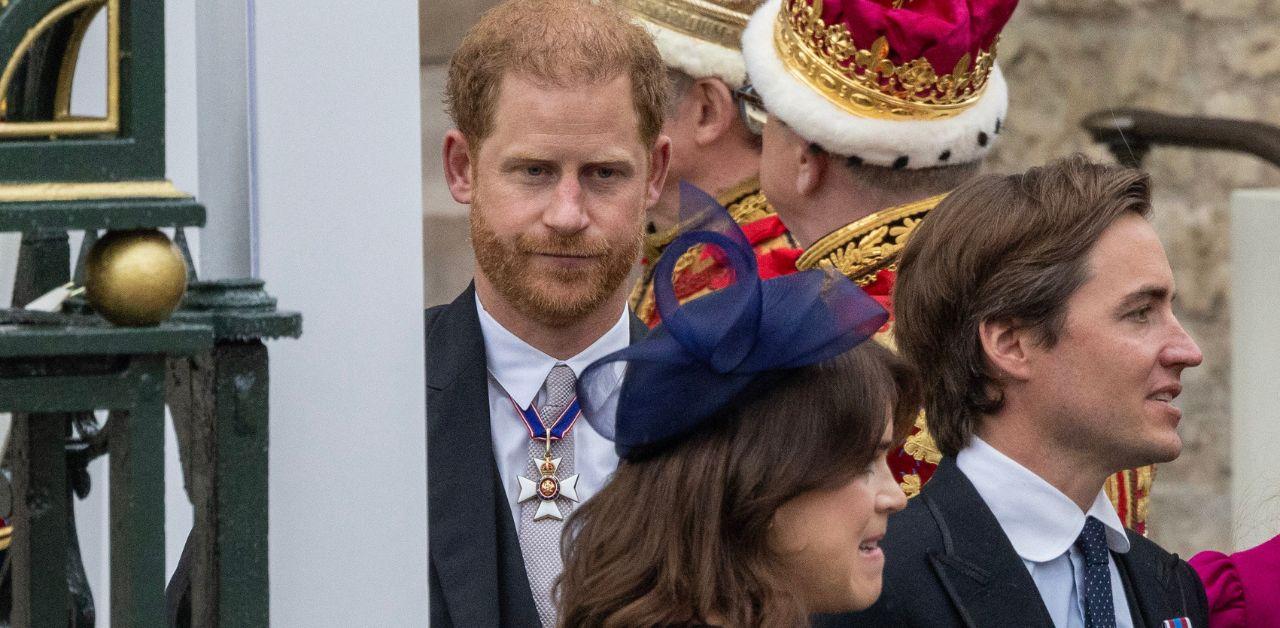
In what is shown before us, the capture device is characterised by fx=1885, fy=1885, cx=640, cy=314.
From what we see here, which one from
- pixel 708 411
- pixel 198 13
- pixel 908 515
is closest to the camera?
pixel 198 13

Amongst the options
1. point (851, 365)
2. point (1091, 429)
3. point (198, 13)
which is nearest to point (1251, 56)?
point (1091, 429)

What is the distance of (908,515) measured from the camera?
102 inches

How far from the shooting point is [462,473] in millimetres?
2533

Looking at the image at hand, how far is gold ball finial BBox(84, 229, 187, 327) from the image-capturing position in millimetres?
1231

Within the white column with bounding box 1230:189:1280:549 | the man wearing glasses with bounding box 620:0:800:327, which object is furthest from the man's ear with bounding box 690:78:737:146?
the white column with bounding box 1230:189:1280:549

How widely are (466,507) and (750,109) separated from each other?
76.4 inches

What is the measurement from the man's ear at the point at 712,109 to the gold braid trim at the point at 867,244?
2.99 ft

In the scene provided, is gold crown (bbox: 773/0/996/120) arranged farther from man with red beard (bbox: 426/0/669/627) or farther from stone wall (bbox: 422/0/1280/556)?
stone wall (bbox: 422/0/1280/556)

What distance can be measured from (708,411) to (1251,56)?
15.1 feet

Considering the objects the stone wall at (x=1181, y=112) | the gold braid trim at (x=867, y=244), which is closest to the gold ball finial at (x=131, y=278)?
the gold braid trim at (x=867, y=244)

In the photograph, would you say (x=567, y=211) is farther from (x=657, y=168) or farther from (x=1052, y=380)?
(x=1052, y=380)

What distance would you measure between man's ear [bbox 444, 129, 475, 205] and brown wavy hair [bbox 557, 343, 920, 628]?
0.79 m

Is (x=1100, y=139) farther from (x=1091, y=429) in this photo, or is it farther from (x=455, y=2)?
(x=1091, y=429)

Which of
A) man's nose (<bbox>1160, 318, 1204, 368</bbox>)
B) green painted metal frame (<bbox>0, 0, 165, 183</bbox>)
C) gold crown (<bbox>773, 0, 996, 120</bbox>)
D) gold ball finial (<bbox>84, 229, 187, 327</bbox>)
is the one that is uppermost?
green painted metal frame (<bbox>0, 0, 165, 183</bbox>)
